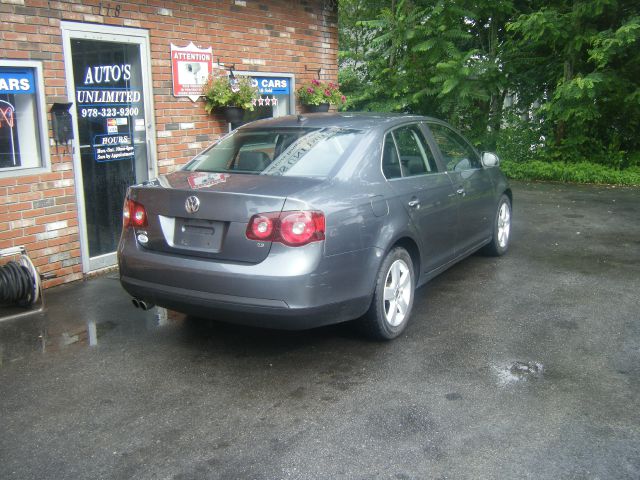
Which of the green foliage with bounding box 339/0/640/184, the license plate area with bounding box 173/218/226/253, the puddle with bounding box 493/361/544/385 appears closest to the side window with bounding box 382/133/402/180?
the license plate area with bounding box 173/218/226/253

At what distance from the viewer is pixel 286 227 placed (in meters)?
4.00

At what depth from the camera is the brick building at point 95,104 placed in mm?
6031

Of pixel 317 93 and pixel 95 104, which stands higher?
pixel 317 93

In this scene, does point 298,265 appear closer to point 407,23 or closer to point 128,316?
point 128,316

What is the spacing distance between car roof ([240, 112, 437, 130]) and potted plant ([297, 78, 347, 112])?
3719mm

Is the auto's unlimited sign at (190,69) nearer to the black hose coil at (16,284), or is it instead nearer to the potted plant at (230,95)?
the potted plant at (230,95)

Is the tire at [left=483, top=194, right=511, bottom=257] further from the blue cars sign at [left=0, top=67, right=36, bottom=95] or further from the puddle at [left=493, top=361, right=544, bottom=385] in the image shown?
the blue cars sign at [left=0, top=67, right=36, bottom=95]

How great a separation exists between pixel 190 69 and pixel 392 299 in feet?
13.9

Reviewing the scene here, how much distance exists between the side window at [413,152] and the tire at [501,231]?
1677 mm

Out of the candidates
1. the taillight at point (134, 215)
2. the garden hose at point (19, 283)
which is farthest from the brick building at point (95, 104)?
the taillight at point (134, 215)

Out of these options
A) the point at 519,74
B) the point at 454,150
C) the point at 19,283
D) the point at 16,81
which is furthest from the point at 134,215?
the point at 519,74

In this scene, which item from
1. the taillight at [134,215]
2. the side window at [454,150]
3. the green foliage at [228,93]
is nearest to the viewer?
the taillight at [134,215]

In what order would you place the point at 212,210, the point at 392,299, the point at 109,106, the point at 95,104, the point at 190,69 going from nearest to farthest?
the point at 212,210, the point at 392,299, the point at 95,104, the point at 109,106, the point at 190,69

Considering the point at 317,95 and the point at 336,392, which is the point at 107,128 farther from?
the point at 336,392
